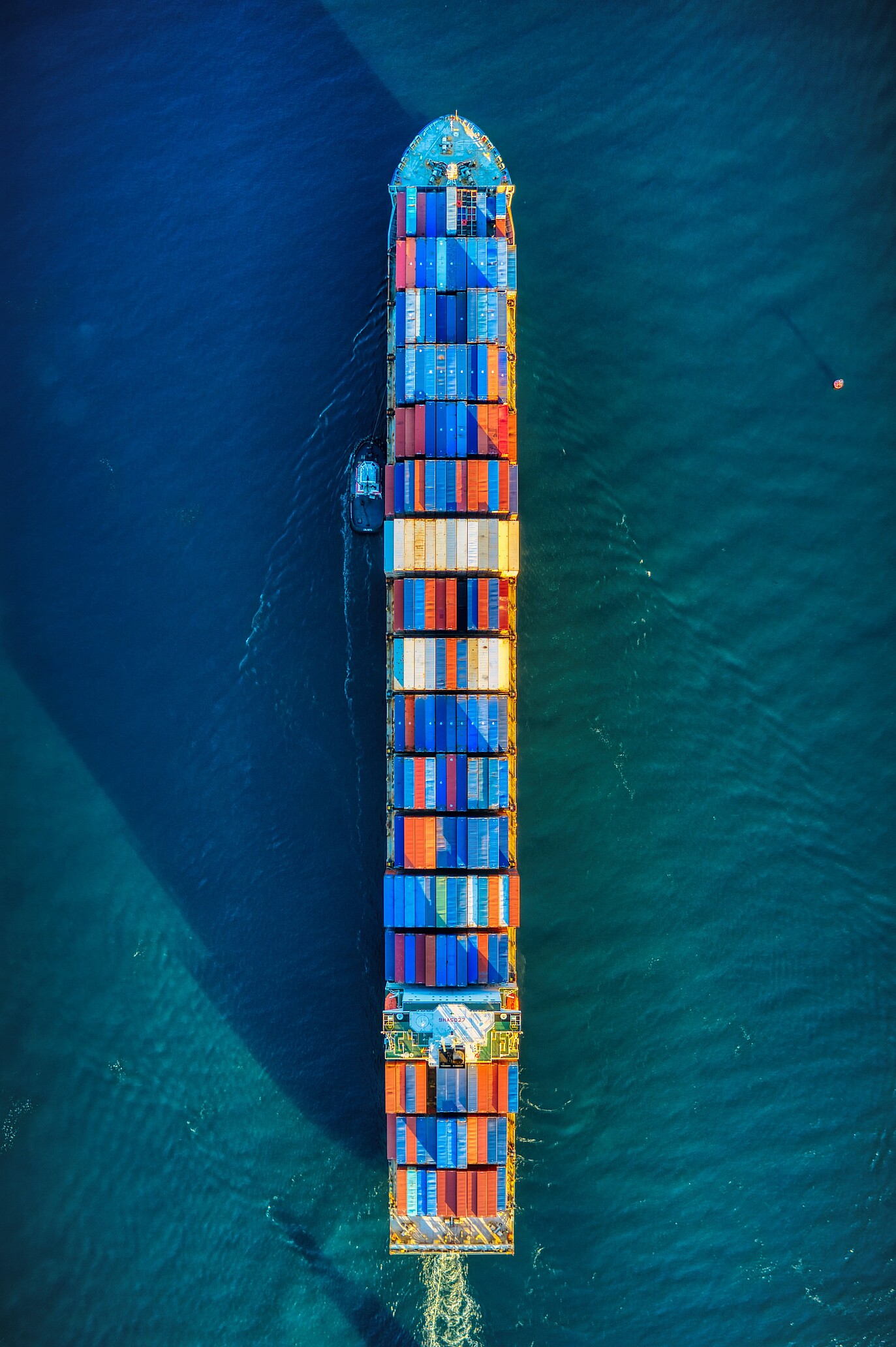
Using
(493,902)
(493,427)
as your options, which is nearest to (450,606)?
(493,427)

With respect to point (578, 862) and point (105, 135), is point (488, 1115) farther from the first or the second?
point (105, 135)

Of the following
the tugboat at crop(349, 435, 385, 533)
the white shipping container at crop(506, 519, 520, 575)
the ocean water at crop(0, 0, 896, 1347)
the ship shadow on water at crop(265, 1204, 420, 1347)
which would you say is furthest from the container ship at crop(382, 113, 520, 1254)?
the ship shadow on water at crop(265, 1204, 420, 1347)

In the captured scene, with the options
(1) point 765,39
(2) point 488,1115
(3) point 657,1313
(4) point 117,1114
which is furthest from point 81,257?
(3) point 657,1313

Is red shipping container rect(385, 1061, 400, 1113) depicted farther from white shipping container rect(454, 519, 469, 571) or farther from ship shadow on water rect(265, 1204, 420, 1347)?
white shipping container rect(454, 519, 469, 571)

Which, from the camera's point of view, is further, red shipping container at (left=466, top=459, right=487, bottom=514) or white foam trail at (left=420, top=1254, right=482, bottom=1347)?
white foam trail at (left=420, top=1254, right=482, bottom=1347)

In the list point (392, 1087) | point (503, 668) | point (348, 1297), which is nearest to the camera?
point (392, 1087)

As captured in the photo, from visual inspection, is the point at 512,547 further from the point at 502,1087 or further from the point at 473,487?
the point at 502,1087
